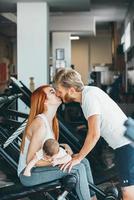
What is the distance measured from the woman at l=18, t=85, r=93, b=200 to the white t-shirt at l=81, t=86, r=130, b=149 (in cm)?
25

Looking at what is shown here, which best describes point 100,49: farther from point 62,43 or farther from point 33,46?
point 33,46

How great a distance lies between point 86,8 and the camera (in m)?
9.95

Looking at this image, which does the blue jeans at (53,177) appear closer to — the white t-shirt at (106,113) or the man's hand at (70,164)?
the man's hand at (70,164)

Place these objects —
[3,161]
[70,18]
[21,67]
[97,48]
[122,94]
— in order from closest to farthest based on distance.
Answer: [3,161]
[21,67]
[122,94]
[70,18]
[97,48]

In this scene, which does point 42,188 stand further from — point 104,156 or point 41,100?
point 104,156

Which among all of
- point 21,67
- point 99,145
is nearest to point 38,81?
point 21,67

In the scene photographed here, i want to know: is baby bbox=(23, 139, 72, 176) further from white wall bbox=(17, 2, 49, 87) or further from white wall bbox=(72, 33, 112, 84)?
white wall bbox=(72, 33, 112, 84)

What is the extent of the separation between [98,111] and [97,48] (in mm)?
17866

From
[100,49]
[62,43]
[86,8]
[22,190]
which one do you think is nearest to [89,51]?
[100,49]

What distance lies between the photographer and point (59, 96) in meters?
2.92

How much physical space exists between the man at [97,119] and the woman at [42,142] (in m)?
0.09

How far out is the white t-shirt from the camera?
9.25ft

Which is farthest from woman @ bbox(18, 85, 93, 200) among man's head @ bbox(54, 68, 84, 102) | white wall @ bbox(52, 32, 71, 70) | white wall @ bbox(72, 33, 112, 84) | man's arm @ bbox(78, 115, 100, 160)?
white wall @ bbox(72, 33, 112, 84)

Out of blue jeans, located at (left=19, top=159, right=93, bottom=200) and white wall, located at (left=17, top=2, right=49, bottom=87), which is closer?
blue jeans, located at (left=19, top=159, right=93, bottom=200)
